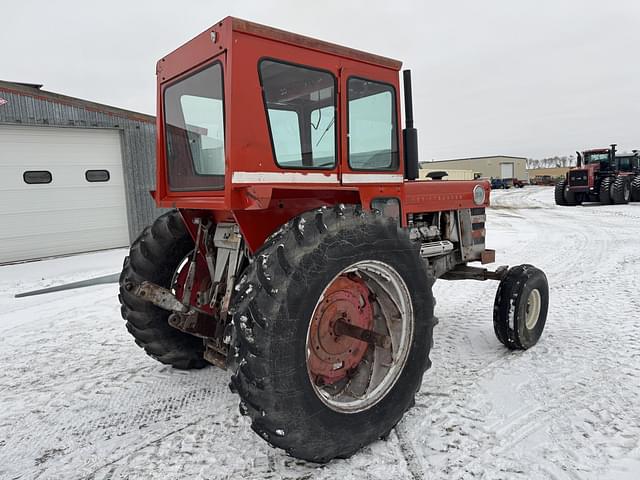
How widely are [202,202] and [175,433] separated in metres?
1.42

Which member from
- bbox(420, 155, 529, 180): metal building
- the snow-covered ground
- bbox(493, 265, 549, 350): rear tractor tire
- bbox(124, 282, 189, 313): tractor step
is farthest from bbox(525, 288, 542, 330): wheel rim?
bbox(420, 155, 529, 180): metal building

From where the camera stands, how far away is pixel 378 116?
3.05 meters

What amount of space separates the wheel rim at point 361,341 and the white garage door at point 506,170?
59700 millimetres

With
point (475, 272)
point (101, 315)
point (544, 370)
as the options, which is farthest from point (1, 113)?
point (544, 370)

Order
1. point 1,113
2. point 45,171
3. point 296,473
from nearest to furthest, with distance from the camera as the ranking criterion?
point 296,473 → point 1,113 → point 45,171

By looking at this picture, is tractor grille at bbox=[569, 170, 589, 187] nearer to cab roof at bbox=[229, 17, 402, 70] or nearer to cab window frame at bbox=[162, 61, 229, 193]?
cab roof at bbox=[229, 17, 402, 70]

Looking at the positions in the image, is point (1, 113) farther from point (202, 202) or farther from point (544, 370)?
point (544, 370)

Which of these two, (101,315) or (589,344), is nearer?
(589,344)

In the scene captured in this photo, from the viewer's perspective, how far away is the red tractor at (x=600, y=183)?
1995cm

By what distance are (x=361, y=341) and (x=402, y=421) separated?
555mm

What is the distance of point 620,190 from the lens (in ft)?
64.3

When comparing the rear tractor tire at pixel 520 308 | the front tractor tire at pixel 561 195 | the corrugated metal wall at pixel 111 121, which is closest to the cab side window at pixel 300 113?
the rear tractor tire at pixel 520 308

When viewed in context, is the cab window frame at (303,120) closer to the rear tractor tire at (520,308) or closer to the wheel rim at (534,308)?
the rear tractor tire at (520,308)

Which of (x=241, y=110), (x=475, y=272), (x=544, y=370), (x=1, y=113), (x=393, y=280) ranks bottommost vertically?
(x=544, y=370)
